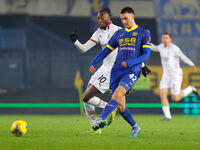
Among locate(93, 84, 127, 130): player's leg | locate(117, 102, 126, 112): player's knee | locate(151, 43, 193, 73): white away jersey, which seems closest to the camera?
locate(93, 84, 127, 130): player's leg

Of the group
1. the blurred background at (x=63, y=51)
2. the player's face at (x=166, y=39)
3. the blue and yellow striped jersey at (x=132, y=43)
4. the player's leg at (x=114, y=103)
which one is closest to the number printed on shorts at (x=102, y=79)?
the blue and yellow striped jersey at (x=132, y=43)

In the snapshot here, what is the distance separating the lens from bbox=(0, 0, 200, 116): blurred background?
17.6 meters

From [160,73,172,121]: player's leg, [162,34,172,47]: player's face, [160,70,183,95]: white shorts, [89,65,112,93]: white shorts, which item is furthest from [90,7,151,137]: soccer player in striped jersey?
[160,70,183,95]: white shorts

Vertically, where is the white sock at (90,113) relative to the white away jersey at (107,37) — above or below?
below

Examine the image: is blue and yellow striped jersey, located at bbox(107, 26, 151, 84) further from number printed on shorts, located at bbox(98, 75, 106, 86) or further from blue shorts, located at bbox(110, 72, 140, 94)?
number printed on shorts, located at bbox(98, 75, 106, 86)

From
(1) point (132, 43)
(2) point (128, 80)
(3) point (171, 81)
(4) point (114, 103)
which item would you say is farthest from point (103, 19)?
(3) point (171, 81)

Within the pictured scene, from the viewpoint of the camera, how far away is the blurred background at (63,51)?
1756cm

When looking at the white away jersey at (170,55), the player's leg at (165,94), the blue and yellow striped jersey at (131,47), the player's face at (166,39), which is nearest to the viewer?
the blue and yellow striped jersey at (131,47)

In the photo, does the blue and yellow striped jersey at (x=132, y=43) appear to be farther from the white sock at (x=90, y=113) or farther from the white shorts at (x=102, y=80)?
the white sock at (x=90, y=113)

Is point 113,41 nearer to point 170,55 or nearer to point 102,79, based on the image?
point 102,79

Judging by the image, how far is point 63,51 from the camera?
1903 centimetres

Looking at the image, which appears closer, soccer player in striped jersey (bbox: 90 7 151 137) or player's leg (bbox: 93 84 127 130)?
player's leg (bbox: 93 84 127 130)

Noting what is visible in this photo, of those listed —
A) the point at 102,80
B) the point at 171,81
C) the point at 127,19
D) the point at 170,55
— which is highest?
the point at 127,19

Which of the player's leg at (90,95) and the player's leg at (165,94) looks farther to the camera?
the player's leg at (165,94)
